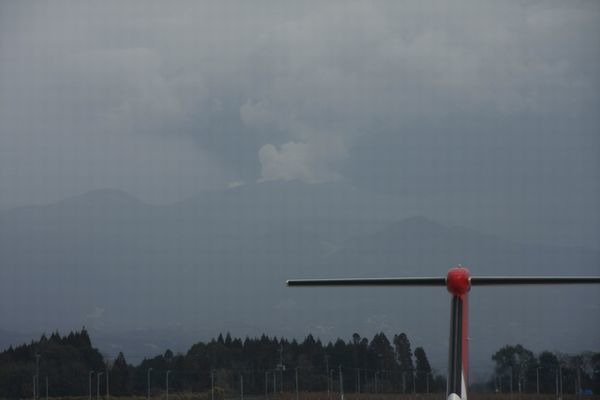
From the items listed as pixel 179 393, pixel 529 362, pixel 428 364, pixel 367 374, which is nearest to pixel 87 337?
pixel 179 393

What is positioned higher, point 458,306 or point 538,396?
point 458,306

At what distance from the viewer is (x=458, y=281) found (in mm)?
30188

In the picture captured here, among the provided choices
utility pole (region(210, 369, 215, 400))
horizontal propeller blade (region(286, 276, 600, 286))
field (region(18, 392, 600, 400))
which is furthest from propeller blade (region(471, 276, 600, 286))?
utility pole (region(210, 369, 215, 400))

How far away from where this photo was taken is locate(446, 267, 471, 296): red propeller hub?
30203 millimetres

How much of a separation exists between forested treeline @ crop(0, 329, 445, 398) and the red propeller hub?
49504 mm

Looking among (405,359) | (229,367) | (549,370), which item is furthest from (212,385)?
(549,370)

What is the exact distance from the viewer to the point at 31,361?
88.2 meters

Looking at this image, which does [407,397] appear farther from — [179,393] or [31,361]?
[31,361]

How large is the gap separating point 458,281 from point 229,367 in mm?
64218

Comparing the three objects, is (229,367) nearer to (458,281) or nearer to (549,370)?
(549,370)

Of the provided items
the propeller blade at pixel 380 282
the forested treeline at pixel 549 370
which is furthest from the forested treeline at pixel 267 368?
the propeller blade at pixel 380 282

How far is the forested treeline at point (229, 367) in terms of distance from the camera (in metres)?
85.9

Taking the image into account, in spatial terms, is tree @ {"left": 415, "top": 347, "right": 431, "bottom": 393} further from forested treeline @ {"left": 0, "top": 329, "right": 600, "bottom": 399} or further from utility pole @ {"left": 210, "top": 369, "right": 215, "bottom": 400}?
utility pole @ {"left": 210, "top": 369, "right": 215, "bottom": 400}

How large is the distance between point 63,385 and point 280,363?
18533 mm
